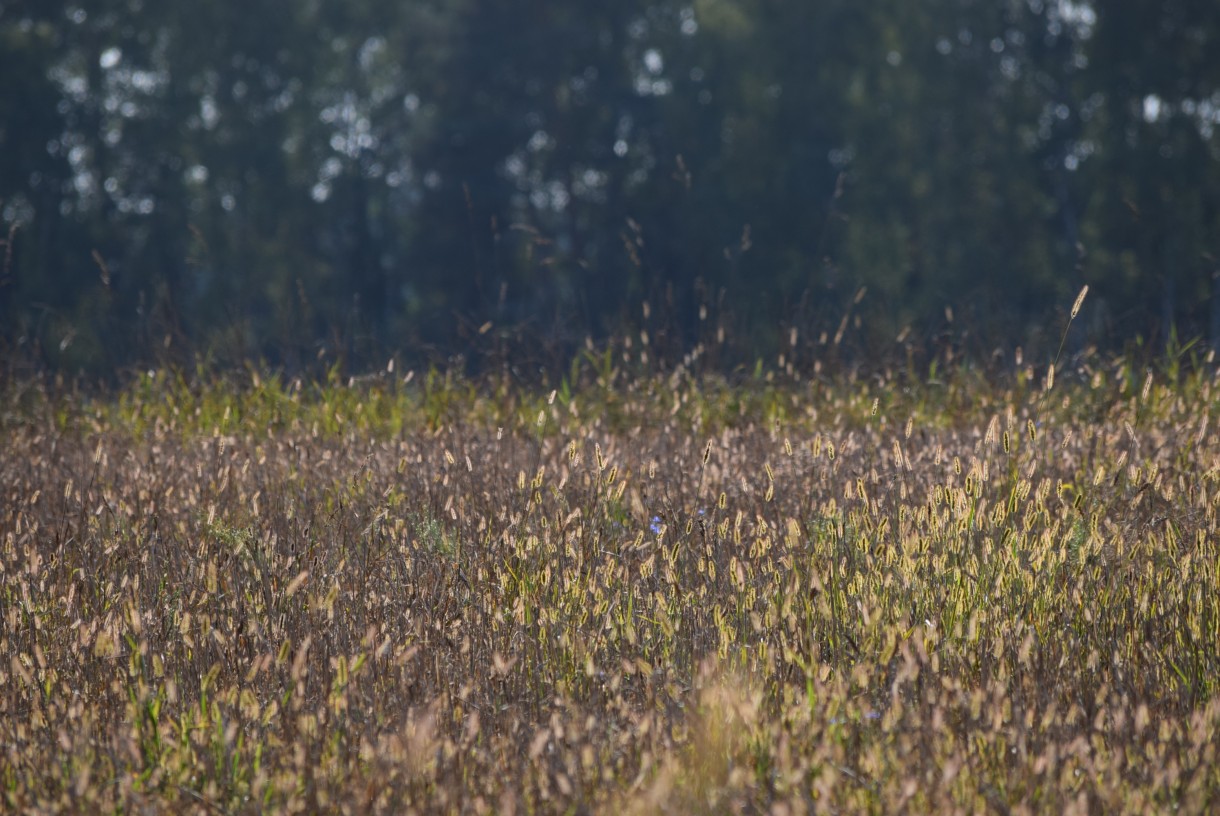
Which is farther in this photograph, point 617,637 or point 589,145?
point 589,145

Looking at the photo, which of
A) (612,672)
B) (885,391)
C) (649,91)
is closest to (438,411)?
(885,391)

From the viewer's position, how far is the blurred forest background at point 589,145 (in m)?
20.5

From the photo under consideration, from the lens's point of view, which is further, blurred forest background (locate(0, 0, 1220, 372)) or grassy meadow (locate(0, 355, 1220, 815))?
blurred forest background (locate(0, 0, 1220, 372))

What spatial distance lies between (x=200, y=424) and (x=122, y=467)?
1260mm

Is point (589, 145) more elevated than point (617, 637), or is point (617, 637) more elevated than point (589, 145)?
point (617, 637)

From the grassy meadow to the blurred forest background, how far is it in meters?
15.9

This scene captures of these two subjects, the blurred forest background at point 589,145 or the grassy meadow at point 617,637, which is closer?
the grassy meadow at point 617,637

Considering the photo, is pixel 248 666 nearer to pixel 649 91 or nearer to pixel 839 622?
pixel 839 622

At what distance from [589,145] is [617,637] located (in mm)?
21692

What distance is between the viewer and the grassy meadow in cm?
188

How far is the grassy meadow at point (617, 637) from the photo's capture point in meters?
1.88

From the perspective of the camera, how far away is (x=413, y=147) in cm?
2391

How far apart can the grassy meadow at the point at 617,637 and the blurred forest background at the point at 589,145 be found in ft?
52.2

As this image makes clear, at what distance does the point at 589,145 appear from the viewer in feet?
77.3
